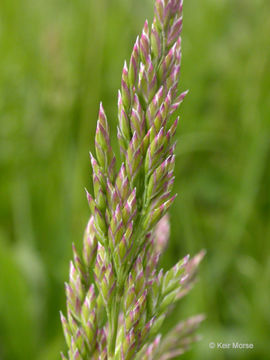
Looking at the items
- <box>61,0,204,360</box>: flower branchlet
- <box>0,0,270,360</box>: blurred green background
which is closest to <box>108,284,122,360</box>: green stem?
<box>61,0,204,360</box>: flower branchlet

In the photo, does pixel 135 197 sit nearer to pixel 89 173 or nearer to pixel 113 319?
pixel 113 319

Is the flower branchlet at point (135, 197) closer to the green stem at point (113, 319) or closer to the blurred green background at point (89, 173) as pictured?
the green stem at point (113, 319)

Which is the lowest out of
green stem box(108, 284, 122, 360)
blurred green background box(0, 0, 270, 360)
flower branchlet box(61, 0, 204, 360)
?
green stem box(108, 284, 122, 360)

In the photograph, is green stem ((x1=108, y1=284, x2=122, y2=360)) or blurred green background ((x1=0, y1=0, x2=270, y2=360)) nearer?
green stem ((x1=108, y1=284, x2=122, y2=360))

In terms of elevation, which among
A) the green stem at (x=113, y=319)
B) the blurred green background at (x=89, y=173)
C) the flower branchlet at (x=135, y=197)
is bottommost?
the green stem at (x=113, y=319)

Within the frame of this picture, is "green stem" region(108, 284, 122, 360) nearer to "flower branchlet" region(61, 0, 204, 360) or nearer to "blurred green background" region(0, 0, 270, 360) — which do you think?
"flower branchlet" region(61, 0, 204, 360)

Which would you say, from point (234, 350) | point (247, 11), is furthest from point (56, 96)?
point (247, 11)

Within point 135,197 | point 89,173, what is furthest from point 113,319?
point 89,173

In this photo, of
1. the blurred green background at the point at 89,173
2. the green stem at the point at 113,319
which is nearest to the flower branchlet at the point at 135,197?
the green stem at the point at 113,319
